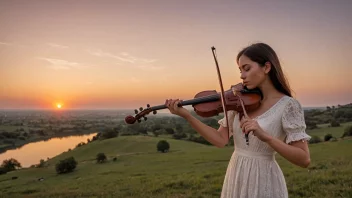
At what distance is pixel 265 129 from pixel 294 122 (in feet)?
0.61

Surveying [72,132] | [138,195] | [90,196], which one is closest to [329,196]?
[138,195]

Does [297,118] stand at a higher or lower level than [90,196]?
higher

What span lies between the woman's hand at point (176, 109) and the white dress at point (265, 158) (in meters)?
0.46

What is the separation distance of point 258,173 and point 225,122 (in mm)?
451

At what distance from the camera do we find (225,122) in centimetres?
231

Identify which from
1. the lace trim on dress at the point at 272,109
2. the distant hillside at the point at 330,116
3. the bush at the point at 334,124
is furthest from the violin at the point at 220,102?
the bush at the point at 334,124

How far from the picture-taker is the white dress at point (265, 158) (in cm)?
198

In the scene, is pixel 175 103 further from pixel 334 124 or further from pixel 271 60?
pixel 334 124

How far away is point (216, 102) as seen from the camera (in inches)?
110

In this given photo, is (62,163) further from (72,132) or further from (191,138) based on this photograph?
(72,132)

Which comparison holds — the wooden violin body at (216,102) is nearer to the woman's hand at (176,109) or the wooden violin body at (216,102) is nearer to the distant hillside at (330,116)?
the woman's hand at (176,109)

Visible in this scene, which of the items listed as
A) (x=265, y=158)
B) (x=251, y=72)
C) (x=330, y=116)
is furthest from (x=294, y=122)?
(x=330, y=116)

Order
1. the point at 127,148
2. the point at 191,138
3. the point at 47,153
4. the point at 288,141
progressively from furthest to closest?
the point at 47,153 → the point at 191,138 → the point at 127,148 → the point at 288,141

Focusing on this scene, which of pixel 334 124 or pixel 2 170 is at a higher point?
pixel 334 124
